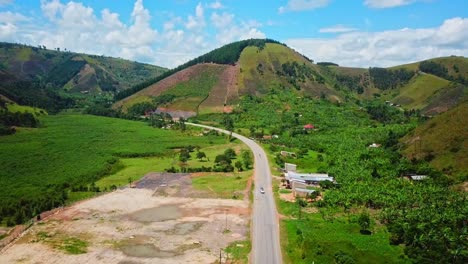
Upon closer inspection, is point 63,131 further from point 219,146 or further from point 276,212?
point 276,212

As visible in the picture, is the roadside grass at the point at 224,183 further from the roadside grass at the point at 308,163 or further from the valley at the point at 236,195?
the roadside grass at the point at 308,163

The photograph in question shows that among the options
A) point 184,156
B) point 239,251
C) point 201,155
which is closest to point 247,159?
point 201,155

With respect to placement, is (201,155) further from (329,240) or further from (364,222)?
(329,240)

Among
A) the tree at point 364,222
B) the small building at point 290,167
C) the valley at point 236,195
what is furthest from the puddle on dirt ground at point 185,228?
the small building at point 290,167

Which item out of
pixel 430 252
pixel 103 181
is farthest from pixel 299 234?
pixel 103 181

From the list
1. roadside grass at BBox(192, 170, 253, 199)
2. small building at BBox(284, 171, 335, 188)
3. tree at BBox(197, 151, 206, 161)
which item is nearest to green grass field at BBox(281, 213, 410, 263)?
roadside grass at BBox(192, 170, 253, 199)
